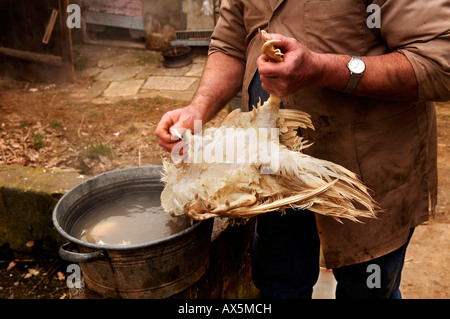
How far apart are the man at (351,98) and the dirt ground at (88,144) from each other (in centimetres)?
134

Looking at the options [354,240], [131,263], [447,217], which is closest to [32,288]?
[131,263]

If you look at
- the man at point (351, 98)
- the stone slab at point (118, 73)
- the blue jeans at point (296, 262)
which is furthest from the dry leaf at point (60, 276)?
the stone slab at point (118, 73)

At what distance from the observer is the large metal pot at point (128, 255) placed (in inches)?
70.0

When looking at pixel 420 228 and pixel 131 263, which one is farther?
pixel 420 228

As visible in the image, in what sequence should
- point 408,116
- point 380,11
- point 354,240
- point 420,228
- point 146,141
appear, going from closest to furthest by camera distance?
point 380,11 → point 408,116 → point 354,240 → point 420,228 → point 146,141

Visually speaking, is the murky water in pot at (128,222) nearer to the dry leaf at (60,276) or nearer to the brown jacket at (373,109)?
the brown jacket at (373,109)

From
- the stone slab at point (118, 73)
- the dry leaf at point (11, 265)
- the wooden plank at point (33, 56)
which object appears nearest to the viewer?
the dry leaf at point (11, 265)

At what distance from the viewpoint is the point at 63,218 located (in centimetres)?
201

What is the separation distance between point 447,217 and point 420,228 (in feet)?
1.23

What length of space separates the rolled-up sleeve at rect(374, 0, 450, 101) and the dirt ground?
2.09m

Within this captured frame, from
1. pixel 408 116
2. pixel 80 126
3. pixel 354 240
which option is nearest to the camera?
pixel 408 116

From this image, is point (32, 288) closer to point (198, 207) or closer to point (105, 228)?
point (105, 228)

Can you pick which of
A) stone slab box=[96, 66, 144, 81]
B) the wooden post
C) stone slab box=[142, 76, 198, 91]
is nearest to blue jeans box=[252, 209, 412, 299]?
stone slab box=[142, 76, 198, 91]

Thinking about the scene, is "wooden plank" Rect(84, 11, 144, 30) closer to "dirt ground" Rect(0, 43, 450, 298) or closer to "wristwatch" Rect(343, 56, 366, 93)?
"dirt ground" Rect(0, 43, 450, 298)
